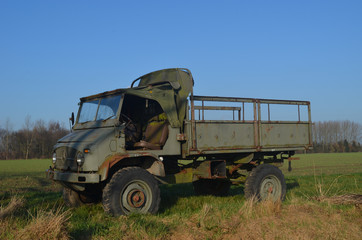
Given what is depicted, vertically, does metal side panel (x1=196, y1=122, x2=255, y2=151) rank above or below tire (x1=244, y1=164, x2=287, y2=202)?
above

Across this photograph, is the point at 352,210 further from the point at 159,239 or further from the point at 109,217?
the point at 109,217

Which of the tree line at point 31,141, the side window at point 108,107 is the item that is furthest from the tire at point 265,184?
the tree line at point 31,141

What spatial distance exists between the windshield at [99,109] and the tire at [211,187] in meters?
4.20

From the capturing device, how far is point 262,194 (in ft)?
32.9

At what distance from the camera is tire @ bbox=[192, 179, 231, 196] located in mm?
11391

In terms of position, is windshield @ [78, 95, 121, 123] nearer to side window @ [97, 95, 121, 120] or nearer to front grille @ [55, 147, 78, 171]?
side window @ [97, 95, 121, 120]

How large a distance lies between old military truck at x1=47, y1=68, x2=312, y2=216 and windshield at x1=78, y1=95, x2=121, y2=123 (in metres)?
0.03

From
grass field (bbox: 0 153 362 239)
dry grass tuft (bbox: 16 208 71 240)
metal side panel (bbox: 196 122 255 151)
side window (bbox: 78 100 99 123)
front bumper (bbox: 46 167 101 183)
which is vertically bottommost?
grass field (bbox: 0 153 362 239)

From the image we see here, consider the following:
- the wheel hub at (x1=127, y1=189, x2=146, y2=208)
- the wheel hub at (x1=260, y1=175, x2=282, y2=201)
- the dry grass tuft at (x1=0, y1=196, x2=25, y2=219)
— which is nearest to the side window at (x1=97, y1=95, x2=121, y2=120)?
the wheel hub at (x1=127, y1=189, x2=146, y2=208)

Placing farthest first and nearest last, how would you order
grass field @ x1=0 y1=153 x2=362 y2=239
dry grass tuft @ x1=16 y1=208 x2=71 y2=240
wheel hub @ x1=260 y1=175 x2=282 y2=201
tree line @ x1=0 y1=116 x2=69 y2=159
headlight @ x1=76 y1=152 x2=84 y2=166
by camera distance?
tree line @ x1=0 y1=116 x2=69 y2=159, wheel hub @ x1=260 y1=175 x2=282 y2=201, headlight @ x1=76 y1=152 x2=84 y2=166, grass field @ x1=0 y1=153 x2=362 y2=239, dry grass tuft @ x1=16 y1=208 x2=71 y2=240

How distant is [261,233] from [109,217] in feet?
9.62

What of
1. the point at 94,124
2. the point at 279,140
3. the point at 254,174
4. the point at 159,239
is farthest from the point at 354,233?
the point at 94,124

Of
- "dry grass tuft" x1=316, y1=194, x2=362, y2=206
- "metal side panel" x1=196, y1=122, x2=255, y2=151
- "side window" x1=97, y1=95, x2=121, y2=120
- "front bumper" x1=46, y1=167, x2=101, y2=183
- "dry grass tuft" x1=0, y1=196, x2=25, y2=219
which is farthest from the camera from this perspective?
"metal side panel" x1=196, y1=122, x2=255, y2=151

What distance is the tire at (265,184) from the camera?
9.71m
